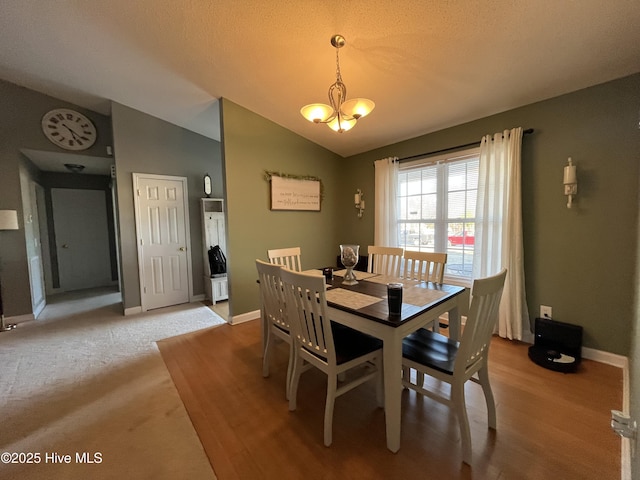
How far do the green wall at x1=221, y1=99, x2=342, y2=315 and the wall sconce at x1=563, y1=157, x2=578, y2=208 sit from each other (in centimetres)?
293

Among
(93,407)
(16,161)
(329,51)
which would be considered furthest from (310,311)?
(16,161)

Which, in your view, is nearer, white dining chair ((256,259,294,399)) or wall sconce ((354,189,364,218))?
white dining chair ((256,259,294,399))

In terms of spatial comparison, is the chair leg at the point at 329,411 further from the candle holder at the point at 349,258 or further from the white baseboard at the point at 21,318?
the white baseboard at the point at 21,318

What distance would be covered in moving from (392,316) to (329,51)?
2207 millimetres

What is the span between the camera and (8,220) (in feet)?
10.9

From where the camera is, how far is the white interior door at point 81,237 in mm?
5020

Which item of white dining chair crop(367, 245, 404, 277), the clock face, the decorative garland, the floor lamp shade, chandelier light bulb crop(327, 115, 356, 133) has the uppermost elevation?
the clock face

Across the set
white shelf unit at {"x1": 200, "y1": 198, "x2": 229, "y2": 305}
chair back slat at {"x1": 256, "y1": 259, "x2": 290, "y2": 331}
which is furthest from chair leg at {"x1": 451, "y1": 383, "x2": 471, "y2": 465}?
white shelf unit at {"x1": 200, "y1": 198, "x2": 229, "y2": 305}

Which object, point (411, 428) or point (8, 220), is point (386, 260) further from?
point (8, 220)

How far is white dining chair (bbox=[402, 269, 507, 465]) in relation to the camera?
1257 millimetres

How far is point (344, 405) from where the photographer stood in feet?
6.01

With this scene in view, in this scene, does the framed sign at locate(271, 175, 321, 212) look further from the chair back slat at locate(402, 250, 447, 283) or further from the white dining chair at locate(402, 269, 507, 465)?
the white dining chair at locate(402, 269, 507, 465)

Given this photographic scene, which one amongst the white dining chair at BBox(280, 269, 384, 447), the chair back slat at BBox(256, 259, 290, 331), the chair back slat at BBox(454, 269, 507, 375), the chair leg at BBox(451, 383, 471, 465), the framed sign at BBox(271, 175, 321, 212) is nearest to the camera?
the chair back slat at BBox(454, 269, 507, 375)

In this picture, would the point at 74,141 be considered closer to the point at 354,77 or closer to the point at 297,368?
the point at 354,77
